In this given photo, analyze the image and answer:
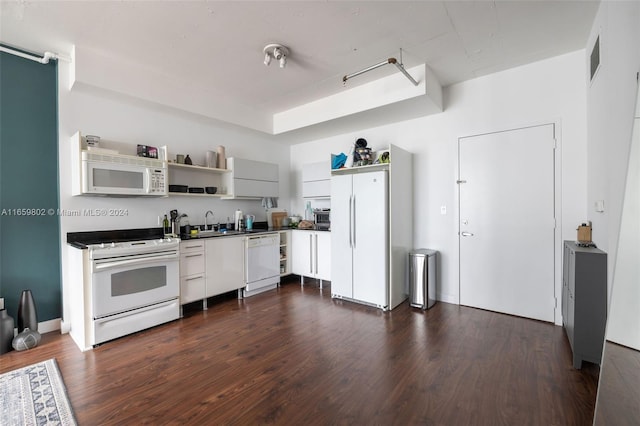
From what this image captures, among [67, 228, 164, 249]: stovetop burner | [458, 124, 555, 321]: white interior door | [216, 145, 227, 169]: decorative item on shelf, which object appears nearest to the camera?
[67, 228, 164, 249]: stovetop burner

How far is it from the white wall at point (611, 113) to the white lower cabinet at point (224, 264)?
3.59m

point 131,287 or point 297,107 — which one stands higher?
point 297,107

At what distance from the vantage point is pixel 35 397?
1.88m

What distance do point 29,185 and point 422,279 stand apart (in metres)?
4.35

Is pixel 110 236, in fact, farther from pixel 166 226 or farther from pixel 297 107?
pixel 297 107

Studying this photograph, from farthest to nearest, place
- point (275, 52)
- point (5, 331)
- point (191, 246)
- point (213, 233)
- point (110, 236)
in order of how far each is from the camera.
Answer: point (213, 233) → point (191, 246) → point (110, 236) → point (275, 52) → point (5, 331)

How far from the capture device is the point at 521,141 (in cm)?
317

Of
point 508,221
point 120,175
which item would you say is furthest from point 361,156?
point 120,175

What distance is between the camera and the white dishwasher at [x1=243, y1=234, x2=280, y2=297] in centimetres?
402

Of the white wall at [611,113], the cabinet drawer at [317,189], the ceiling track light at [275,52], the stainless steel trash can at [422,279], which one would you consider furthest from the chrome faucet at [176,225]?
the white wall at [611,113]

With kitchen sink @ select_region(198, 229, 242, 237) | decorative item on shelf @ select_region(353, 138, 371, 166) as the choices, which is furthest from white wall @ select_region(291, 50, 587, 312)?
kitchen sink @ select_region(198, 229, 242, 237)

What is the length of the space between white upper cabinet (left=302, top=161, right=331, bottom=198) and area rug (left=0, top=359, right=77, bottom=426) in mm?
3585

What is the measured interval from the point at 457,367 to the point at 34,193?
4232 millimetres

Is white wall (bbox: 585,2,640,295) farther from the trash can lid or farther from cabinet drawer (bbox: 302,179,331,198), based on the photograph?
cabinet drawer (bbox: 302,179,331,198)
